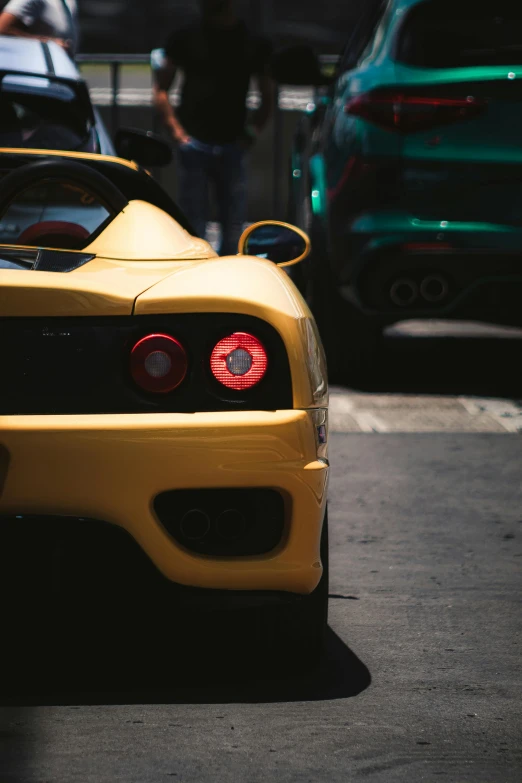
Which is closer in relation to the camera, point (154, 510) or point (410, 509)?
A: point (154, 510)

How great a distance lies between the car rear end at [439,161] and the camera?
7.04 m

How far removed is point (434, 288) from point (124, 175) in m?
2.99

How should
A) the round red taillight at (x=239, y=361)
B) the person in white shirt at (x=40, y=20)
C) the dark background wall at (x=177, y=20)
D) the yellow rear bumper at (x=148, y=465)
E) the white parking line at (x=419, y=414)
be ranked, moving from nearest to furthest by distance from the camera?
the yellow rear bumper at (x=148, y=465)
the round red taillight at (x=239, y=361)
the white parking line at (x=419, y=414)
the person in white shirt at (x=40, y=20)
the dark background wall at (x=177, y=20)

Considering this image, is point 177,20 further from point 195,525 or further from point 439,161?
point 195,525

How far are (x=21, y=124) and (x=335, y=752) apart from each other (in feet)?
12.4

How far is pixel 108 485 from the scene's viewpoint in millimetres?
3146

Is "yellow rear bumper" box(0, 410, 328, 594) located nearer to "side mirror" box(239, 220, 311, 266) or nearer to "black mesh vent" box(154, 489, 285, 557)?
"black mesh vent" box(154, 489, 285, 557)

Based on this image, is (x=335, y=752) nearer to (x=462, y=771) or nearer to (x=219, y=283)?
(x=462, y=771)

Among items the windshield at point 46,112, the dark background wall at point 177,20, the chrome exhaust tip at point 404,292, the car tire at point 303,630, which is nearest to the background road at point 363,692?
the car tire at point 303,630

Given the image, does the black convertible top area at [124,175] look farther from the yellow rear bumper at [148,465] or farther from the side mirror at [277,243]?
the yellow rear bumper at [148,465]

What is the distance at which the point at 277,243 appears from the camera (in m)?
4.18

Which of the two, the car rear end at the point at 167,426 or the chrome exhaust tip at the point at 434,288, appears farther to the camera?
the chrome exhaust tip at the point at 434,288

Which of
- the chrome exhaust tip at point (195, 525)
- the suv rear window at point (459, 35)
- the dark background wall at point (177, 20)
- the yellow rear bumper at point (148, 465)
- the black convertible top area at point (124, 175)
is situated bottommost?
the dark background wall at point (177, 20)

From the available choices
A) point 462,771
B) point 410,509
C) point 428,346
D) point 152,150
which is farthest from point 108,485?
point 428,346
